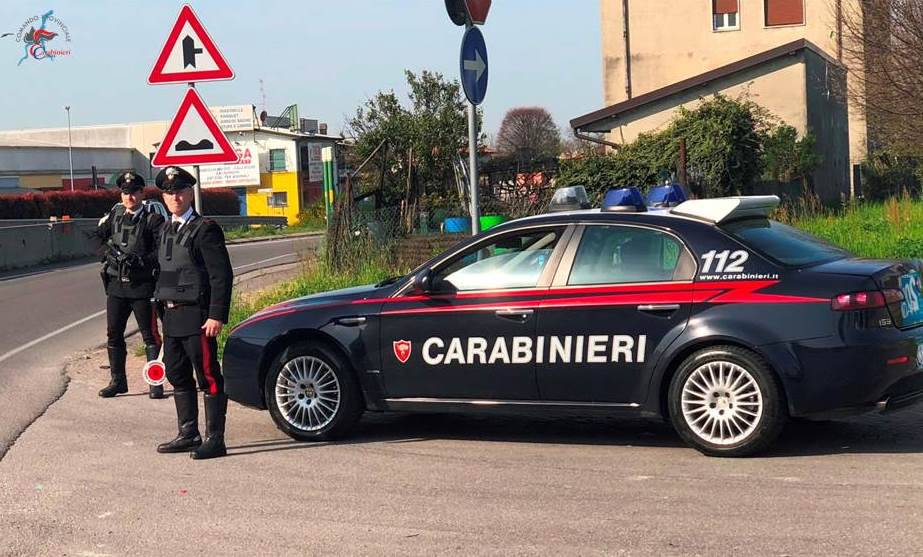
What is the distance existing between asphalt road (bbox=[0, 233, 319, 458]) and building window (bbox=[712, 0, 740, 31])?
2033cm

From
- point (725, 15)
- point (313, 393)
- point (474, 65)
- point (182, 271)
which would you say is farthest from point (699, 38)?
point (182, 271)

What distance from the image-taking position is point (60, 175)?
260 ft

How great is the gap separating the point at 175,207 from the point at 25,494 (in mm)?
2014

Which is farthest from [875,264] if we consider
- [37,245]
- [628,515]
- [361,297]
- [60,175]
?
[60,175]

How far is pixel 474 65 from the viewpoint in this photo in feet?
32.0

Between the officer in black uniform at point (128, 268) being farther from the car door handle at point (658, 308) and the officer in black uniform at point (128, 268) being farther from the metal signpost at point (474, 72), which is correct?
the car door handle at point (658, 308)

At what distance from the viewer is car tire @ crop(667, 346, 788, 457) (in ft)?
20.5

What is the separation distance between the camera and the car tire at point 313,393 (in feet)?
23.9

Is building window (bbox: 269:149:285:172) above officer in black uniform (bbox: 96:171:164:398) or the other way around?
above

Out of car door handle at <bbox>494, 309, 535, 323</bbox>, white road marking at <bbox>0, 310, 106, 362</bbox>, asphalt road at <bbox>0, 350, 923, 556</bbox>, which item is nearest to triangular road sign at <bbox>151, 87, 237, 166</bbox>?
asphalt road at <bbox>0, 350, 923, 556</bbox>

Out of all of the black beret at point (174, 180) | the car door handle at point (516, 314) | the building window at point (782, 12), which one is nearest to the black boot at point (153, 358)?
the black beret at point (174, 180)

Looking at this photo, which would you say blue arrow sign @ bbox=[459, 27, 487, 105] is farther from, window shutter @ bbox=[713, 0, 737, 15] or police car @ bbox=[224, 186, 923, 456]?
window shutter @ bbox=[713, 0, 737, 15]

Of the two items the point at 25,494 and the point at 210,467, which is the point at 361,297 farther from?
the point at 25,494

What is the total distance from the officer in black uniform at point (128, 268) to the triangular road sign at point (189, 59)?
937mm
